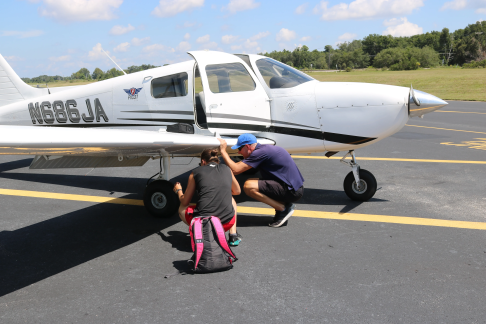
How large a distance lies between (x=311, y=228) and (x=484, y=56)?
113076mm

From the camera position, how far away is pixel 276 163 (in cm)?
531

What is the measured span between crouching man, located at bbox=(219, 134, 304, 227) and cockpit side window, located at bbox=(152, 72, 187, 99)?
1.47 metres

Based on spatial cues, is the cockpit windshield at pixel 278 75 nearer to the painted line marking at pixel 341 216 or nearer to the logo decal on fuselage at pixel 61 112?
the painted line marking at pixel 341 216

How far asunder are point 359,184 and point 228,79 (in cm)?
268

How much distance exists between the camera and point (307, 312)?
3.29 meters

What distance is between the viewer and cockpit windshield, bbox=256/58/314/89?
600 cm

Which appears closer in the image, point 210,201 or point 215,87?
point 210,201

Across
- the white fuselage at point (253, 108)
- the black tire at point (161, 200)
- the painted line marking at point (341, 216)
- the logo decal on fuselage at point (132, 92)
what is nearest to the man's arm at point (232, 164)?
the white fuselage at point (253, 108)

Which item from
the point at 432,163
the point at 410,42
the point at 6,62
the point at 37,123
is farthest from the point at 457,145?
the point at 410,42

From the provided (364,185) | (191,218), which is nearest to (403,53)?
(364,185)

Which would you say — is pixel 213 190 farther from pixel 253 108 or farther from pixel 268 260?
pixel 253 108

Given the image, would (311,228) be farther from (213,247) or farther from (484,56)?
(484,56)

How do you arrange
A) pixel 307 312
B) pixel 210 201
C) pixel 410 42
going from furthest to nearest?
pixel 410 42 < pixel 210 201 < pixel 307 312

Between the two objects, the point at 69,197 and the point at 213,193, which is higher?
the point at 213,193
